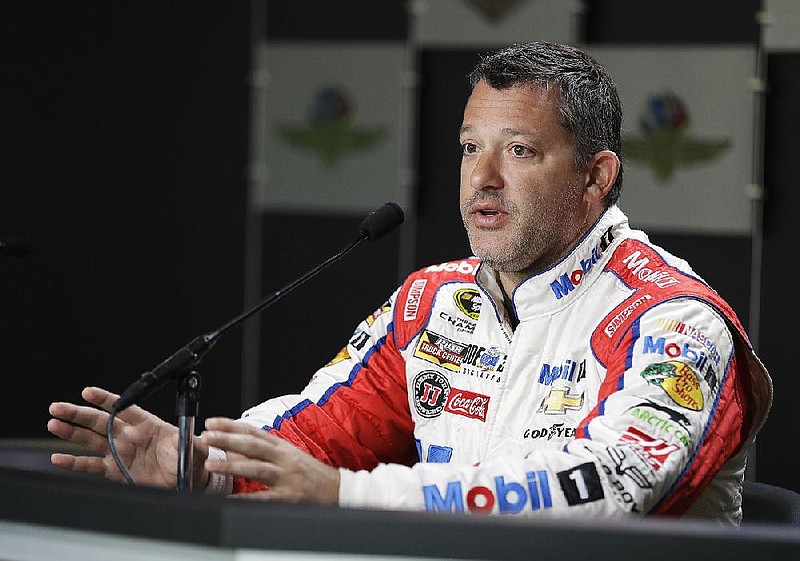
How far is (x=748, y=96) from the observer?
3875 millimetres

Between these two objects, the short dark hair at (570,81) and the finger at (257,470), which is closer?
the finger at (257,470)

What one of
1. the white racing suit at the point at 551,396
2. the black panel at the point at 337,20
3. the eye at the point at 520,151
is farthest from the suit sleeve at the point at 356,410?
the black panel at the point at 337,20

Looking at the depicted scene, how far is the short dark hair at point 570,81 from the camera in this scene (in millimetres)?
2053

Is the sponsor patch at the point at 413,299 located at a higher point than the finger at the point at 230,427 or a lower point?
higher

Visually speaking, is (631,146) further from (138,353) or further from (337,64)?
(138,353)

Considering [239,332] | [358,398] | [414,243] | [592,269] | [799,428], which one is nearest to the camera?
[592,269]

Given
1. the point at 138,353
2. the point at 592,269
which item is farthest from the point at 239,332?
the point at 592,269

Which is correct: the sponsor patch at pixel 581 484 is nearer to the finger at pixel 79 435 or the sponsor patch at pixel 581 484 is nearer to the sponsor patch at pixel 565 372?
the sponsor patch at pixel 565 372

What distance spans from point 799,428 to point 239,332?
6.31 feet

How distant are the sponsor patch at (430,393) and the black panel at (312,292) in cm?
219

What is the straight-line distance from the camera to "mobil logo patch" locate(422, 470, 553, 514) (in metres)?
1.51

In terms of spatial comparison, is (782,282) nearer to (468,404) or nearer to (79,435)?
(468,404)

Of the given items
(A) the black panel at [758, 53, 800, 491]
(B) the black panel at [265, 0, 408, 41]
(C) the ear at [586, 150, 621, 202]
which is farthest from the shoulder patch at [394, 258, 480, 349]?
(B) the black panel at [265, 0, 408, 41]

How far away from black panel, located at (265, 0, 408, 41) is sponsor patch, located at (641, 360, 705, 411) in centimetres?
278
